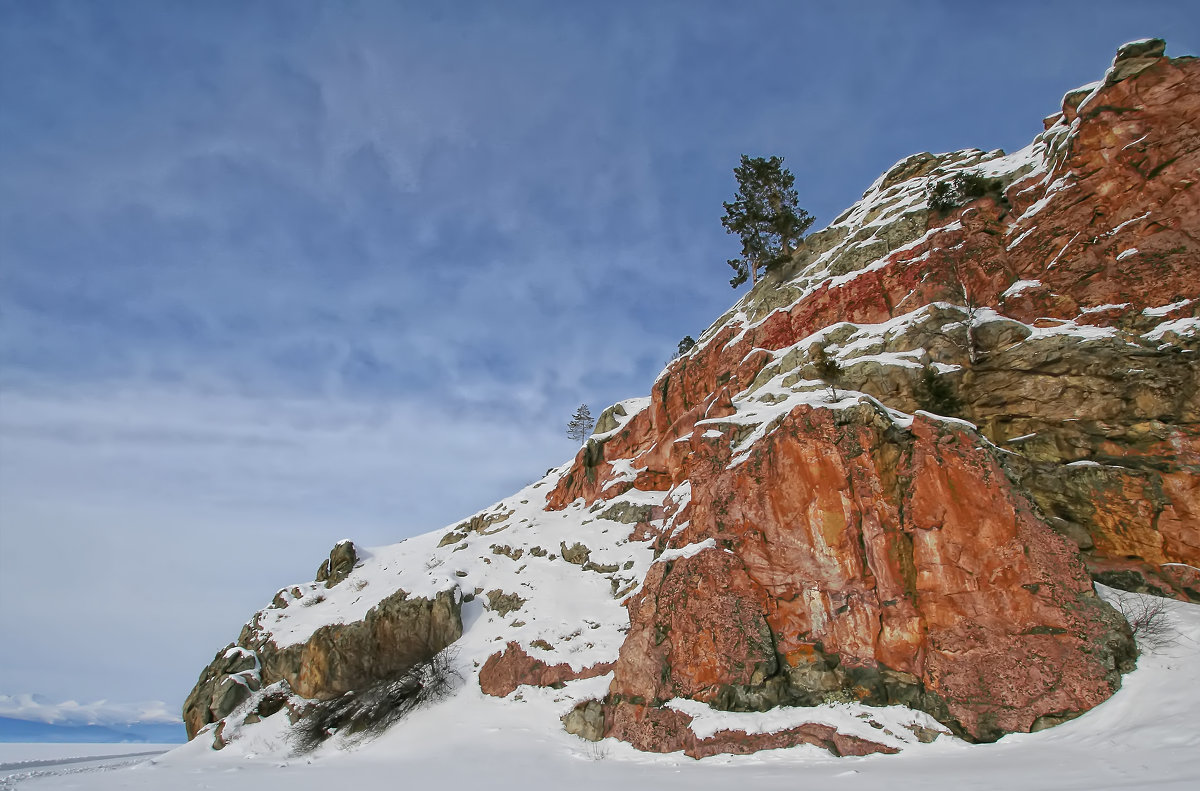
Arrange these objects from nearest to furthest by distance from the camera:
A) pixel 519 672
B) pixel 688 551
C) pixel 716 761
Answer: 1. pixel 716 761
2. pixel 688 551
3. pixel 519 672

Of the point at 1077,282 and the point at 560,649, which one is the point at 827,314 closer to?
the point at 1077,282

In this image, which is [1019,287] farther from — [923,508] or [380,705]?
[380,705]

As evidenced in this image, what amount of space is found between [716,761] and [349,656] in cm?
2603

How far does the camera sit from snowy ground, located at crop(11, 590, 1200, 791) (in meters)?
12.5

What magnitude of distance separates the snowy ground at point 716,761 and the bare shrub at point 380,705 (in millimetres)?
1034

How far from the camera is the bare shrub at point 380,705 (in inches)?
1179

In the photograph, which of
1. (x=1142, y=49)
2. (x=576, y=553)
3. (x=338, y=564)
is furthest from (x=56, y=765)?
(x=1142, y=49)

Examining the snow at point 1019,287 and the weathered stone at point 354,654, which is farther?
the weathered stone at point 354,654

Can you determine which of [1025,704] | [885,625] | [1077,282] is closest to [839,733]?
[885,625]

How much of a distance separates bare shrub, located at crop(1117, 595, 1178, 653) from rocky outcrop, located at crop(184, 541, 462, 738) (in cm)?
3210

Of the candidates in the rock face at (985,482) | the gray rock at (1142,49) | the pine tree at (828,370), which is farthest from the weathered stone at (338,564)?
the gray rock at (1142,49)

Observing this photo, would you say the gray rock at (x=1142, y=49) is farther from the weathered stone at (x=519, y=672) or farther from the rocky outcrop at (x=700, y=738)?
the weathered stone at (x=519, y=672)

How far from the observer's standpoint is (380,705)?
30.8m

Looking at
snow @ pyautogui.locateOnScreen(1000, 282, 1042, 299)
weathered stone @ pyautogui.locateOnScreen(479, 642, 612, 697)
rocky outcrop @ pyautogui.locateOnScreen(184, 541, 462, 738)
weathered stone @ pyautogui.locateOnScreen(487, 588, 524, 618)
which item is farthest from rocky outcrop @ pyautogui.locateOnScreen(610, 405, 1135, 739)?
rocky outcrop @ pyautogui.locateOnScreen(184, 541, 462, 738)
